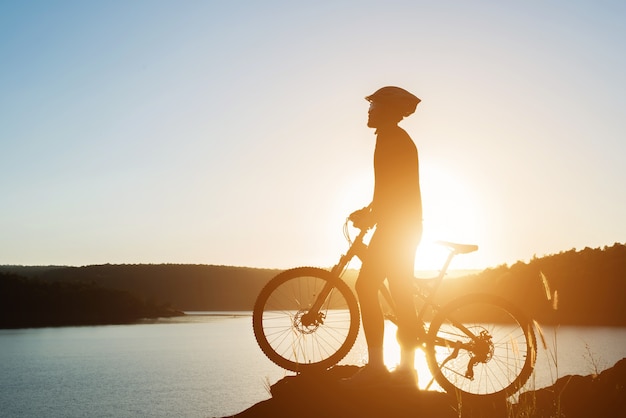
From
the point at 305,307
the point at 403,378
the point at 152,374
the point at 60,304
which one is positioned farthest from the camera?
the point at 60,304

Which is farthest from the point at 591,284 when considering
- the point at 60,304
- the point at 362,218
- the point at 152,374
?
the point at 60,304

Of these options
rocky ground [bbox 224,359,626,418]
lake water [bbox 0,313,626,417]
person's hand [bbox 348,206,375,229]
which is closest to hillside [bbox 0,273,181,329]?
lake water [bbox 0,313,626,417]

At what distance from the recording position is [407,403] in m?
5.94

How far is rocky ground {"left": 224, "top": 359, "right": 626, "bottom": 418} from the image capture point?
5.88 metres

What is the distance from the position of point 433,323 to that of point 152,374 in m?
83.6

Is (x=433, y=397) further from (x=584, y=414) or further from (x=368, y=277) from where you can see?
(x=584, y=414)

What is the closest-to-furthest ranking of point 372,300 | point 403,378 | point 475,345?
point 403,378, point 372,300, point 475,345

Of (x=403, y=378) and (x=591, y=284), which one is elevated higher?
(x=591, y=284)

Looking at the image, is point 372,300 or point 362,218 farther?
point 362,218

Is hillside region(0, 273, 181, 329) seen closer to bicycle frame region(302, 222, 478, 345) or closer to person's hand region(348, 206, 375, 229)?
bicycle frame region(302, 222, 478, 345)

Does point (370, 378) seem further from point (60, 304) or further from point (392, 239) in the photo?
point (60, 304)

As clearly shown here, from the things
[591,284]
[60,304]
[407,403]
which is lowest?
[60,304]

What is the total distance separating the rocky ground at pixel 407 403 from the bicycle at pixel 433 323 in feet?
0.57

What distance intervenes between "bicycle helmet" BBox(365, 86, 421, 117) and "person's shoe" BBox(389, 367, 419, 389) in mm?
2595
